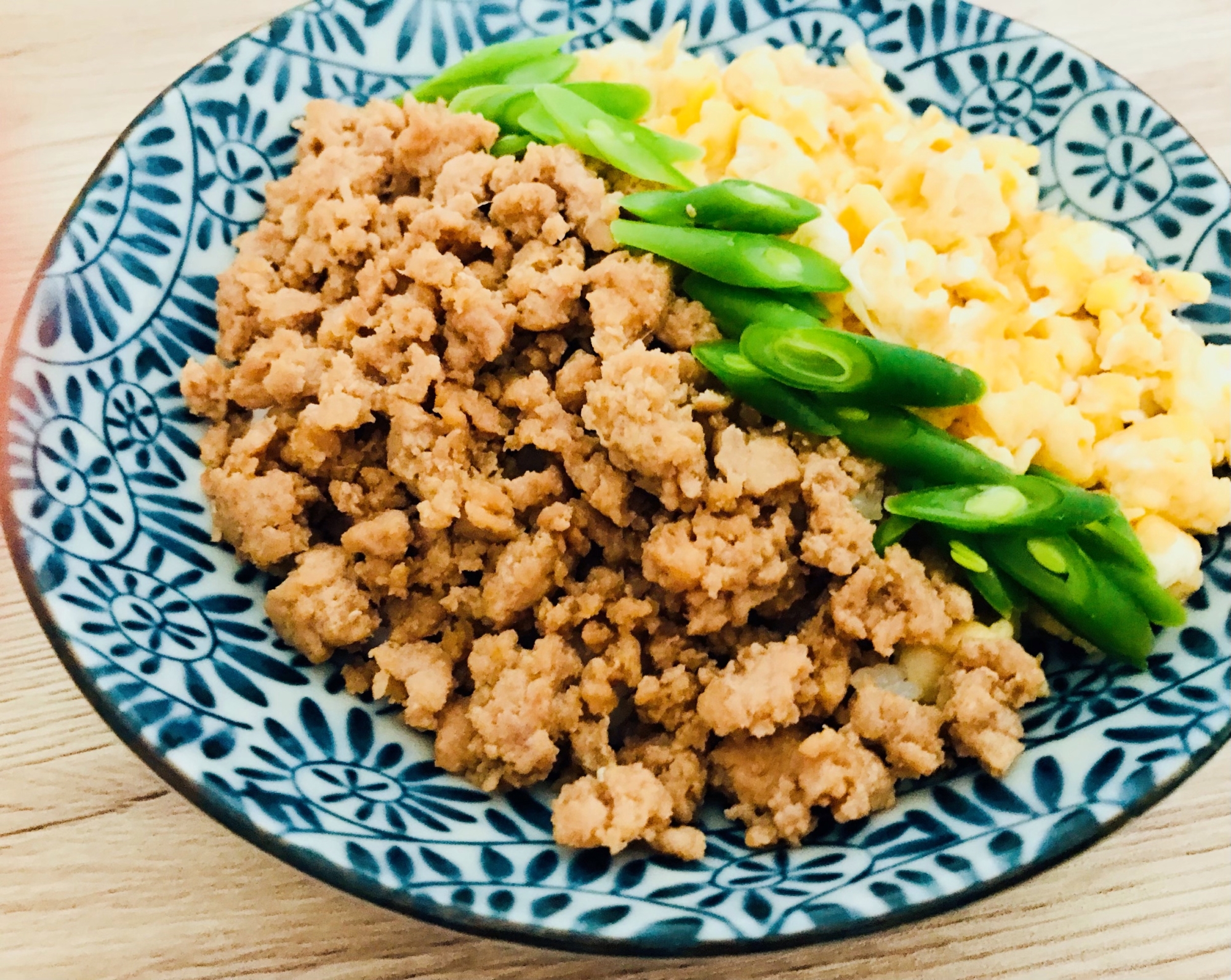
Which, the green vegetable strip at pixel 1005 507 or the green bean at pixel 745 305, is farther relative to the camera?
the green bean at pixel 745 305

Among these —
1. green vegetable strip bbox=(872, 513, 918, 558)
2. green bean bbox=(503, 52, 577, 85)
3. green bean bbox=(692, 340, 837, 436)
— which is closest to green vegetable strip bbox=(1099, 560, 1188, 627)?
green vegetable strip bbox=(872, 513, 918, 558)

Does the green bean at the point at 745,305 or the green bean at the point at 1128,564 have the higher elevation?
the green bean at the point at 745,305

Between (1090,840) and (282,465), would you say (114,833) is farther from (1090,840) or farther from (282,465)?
(1090,840)

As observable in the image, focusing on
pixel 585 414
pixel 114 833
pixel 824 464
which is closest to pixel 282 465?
pixel 585 414

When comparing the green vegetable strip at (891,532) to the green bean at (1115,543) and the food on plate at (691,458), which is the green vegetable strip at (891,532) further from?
the green bean at (1115,543)

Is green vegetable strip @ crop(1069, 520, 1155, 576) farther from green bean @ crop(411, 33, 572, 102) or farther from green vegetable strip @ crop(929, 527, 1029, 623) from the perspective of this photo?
green bean @ crop(411, 33, 572, 102)

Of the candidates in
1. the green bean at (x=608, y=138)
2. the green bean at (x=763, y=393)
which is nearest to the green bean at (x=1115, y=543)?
the green bean at (x=763, y=393)
